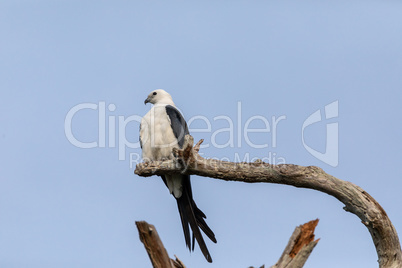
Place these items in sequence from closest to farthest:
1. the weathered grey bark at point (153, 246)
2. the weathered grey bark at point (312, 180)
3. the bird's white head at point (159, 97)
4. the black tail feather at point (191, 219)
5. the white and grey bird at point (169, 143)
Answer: the weathered grey bark at point (153, 246) < the weathered grey bark at point (312, 180) < the black tail feather at point (191, 219) < the white and grey bird at point (169, 143) < the bird's white head at point (159, 97)

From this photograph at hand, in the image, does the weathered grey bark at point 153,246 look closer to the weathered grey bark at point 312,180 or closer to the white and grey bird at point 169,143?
the weathered grey bark at point 312,180

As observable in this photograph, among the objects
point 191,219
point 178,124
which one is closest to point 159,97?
point 178,124

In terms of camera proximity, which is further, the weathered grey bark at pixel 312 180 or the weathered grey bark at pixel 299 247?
the weathered grey bark at pixel 312 180

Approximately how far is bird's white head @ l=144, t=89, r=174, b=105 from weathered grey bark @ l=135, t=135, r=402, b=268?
93.6 inches

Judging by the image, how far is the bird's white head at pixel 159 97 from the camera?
24.3ft

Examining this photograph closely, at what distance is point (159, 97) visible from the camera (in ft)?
24.8

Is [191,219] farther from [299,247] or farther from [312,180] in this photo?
[299,247]

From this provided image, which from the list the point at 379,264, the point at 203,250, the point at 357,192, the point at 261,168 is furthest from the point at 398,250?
the point at 203,250

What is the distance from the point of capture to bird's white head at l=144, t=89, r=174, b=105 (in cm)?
740

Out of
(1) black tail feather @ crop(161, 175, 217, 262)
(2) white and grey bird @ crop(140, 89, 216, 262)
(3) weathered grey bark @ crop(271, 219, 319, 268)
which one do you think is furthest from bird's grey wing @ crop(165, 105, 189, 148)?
(3) weathered grey bark @ crop(271, 219, 319, 268)

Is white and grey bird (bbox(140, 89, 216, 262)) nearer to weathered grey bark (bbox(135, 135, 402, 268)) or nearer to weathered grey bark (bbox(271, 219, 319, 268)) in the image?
weathered grey bark (bbox(135, 135, 402, 268))

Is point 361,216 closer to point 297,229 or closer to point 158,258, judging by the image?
point 297,229

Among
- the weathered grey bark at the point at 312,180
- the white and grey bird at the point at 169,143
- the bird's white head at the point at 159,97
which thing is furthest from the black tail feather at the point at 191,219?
the bird's white head at the point at 159,97

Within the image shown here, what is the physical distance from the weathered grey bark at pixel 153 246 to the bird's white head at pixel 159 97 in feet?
11.6
